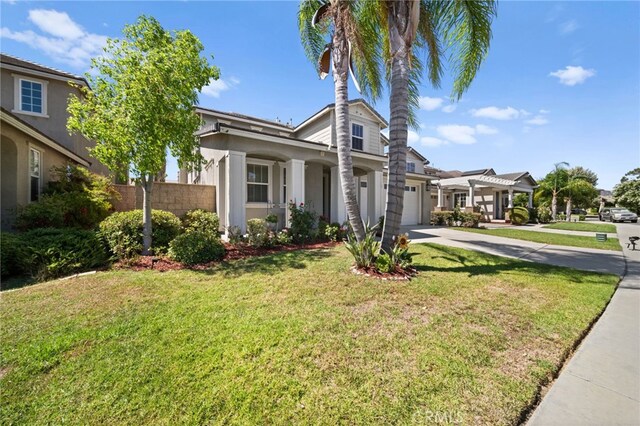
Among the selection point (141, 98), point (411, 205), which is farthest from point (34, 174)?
point (411, 205)

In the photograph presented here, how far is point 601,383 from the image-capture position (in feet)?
8.90

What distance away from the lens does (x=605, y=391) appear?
2605mm

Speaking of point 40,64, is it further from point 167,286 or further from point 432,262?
point 432,262

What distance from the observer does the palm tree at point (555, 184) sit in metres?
28.7

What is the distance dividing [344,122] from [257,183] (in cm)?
681

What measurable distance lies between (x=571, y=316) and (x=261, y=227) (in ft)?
27.4

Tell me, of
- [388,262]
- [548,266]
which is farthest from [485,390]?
[548,266]

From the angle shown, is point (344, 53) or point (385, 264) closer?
point (385, 264)

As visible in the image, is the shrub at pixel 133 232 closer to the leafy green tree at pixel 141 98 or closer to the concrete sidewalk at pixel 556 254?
the leafy green tree at pixel 141 98

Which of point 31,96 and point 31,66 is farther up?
point 31,66

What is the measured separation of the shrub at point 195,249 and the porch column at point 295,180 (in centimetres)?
414

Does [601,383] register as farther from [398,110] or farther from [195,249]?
[195,249]

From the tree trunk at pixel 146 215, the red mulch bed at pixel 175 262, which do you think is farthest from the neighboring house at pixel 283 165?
the tree trunk at pixel 146 215

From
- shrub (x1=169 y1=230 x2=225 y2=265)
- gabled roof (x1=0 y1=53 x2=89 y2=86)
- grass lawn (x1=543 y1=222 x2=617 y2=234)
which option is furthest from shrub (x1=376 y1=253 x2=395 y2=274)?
grass lawn (x1=543 y1=222 x2=617 y2=234)
